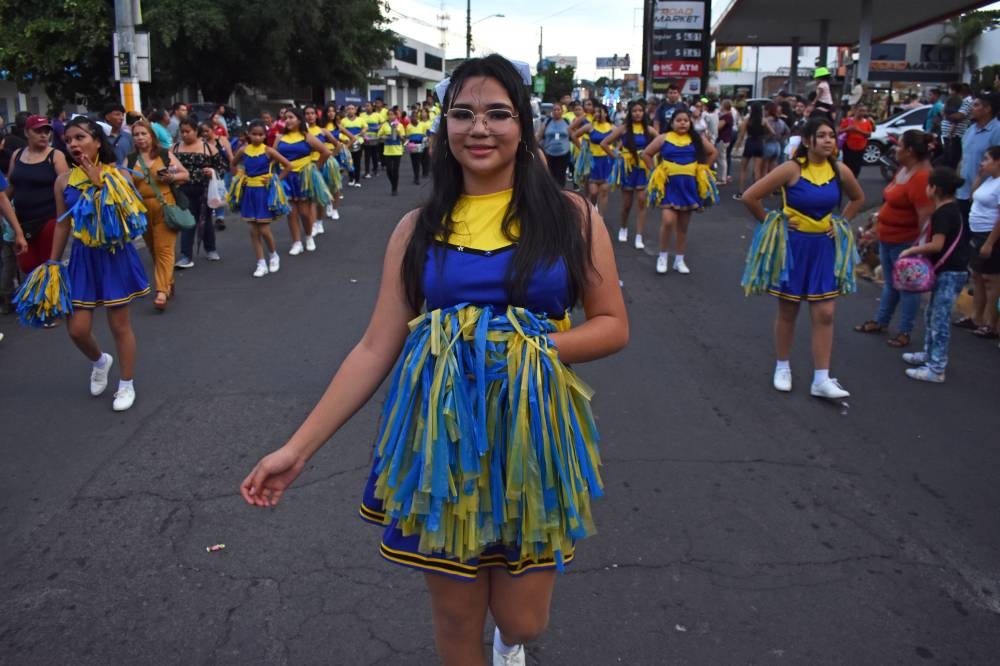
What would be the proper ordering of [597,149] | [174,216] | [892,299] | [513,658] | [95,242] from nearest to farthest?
[513,658] → [95,242] → [892,299] → [174,216] → [597,149]

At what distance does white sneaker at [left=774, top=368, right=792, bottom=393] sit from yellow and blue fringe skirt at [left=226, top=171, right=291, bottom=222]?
6.09 metres

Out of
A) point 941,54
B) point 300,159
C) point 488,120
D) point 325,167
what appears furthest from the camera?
point 941,54

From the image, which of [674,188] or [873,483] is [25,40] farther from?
[873,483]

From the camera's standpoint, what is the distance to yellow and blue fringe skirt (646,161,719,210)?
31.1 ft

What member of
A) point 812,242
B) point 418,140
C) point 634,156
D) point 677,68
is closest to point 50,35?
point 418,140

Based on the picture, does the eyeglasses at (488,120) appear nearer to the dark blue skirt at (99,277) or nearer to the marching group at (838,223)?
the marching group at (838,223)

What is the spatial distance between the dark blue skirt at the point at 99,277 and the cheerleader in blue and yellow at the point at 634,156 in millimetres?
7046

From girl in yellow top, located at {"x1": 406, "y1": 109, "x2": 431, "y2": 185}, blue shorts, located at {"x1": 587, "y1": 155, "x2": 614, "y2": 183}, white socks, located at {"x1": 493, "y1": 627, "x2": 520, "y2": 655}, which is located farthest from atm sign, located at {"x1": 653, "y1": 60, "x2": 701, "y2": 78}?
white socks, located at {"x1": 493, "y1": 627, "x2": 520, "y2": 655}

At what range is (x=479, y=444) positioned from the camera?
2059 mm

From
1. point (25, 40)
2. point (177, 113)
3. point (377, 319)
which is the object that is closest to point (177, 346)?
point (377, 319)

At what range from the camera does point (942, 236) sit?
6.09m

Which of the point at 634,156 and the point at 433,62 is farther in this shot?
the point at 433,62

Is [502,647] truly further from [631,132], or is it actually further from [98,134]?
[631,132]

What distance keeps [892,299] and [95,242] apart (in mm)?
6211
